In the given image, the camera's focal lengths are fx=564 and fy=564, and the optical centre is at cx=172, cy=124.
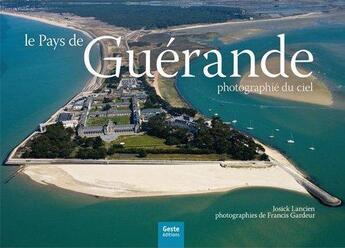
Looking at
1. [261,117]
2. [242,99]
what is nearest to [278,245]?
[261,117]

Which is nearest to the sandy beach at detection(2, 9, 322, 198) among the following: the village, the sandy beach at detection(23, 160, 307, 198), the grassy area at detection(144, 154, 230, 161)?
the sandy beach at detection(23, 160, 307, 198)

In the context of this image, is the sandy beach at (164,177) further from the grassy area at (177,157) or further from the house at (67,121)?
the house at (67,121)

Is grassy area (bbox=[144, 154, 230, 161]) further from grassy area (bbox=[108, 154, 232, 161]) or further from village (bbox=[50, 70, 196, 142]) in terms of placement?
village (bbox=[50, 70, 196, 142])

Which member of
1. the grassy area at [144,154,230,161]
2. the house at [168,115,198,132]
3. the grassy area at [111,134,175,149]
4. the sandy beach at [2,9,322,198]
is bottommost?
the sandy beach at [2,9,322,198]

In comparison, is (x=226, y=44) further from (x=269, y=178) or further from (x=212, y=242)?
(x=212, y=242)

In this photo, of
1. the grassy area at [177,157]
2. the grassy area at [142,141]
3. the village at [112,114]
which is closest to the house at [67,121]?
the village at [112,114]
